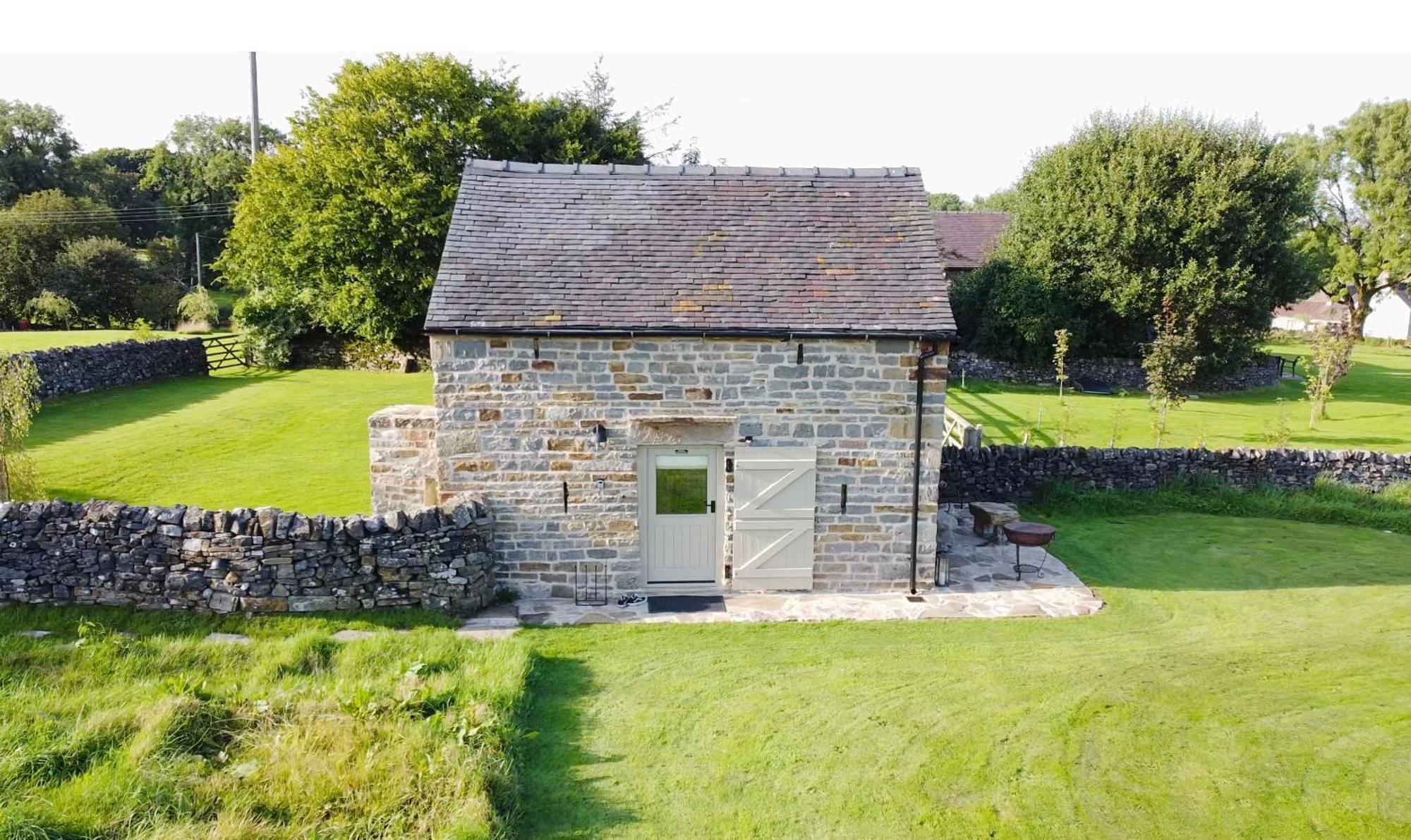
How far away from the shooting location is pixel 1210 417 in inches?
973

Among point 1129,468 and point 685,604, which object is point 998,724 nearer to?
point 685,604

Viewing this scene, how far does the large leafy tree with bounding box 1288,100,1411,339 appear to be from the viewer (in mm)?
44750

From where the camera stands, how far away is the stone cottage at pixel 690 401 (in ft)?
34.2

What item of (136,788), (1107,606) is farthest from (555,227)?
(1107,606)

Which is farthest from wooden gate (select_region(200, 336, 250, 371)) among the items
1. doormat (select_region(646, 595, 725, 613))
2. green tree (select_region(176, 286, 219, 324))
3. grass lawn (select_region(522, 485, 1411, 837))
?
grass lawn (select_region(522, 485, 1411, 837))

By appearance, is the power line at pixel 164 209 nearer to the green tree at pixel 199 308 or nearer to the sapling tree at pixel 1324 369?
the green tree at pixel 199 308

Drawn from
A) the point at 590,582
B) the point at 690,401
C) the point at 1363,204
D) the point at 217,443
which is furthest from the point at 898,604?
the point at 1363,204

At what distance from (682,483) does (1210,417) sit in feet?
67.8

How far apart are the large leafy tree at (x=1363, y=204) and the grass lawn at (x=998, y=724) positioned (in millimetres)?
44126

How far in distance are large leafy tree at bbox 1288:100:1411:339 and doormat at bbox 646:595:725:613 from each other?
4692cm

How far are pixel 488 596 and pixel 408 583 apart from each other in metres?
1.08

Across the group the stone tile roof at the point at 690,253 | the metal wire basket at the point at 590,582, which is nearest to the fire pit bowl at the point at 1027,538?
the stone tile roof at the point at 690,253

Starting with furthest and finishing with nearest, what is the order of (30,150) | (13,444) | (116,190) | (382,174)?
1. (116,190)
2. (30,150)
3. (382,174)
4. (13,444)

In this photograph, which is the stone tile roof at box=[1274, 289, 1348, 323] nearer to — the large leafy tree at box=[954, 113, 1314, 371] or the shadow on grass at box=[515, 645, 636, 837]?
the large leafy tree at box=[954, 113, 1314, 371]
